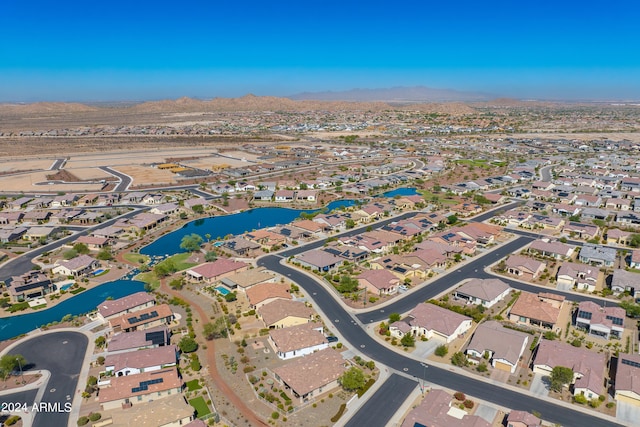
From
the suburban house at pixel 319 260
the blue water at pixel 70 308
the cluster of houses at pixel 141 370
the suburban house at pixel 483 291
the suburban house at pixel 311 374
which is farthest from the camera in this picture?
the suburban house at pixel 319 260

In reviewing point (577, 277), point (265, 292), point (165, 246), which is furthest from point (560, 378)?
point (165, 246)

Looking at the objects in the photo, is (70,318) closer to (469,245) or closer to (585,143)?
(469,245)

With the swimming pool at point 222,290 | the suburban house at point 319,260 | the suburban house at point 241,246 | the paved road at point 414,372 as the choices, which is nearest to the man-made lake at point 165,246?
the suburban house at point 241,246

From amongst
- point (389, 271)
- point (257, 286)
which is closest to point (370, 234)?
point (389, 271)

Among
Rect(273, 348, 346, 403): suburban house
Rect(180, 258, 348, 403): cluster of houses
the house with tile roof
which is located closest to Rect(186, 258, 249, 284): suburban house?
Rect(180, 258, 348, 403): cluster of houses

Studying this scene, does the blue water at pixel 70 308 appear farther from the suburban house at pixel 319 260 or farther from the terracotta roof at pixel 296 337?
the terracotta roof at pixel 296 337

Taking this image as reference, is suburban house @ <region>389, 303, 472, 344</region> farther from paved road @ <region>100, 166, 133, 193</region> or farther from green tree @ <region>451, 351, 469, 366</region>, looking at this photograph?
paved road @ <region>100, 166, 133, 193</region>

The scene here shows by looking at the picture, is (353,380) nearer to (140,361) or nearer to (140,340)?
(140,361)
